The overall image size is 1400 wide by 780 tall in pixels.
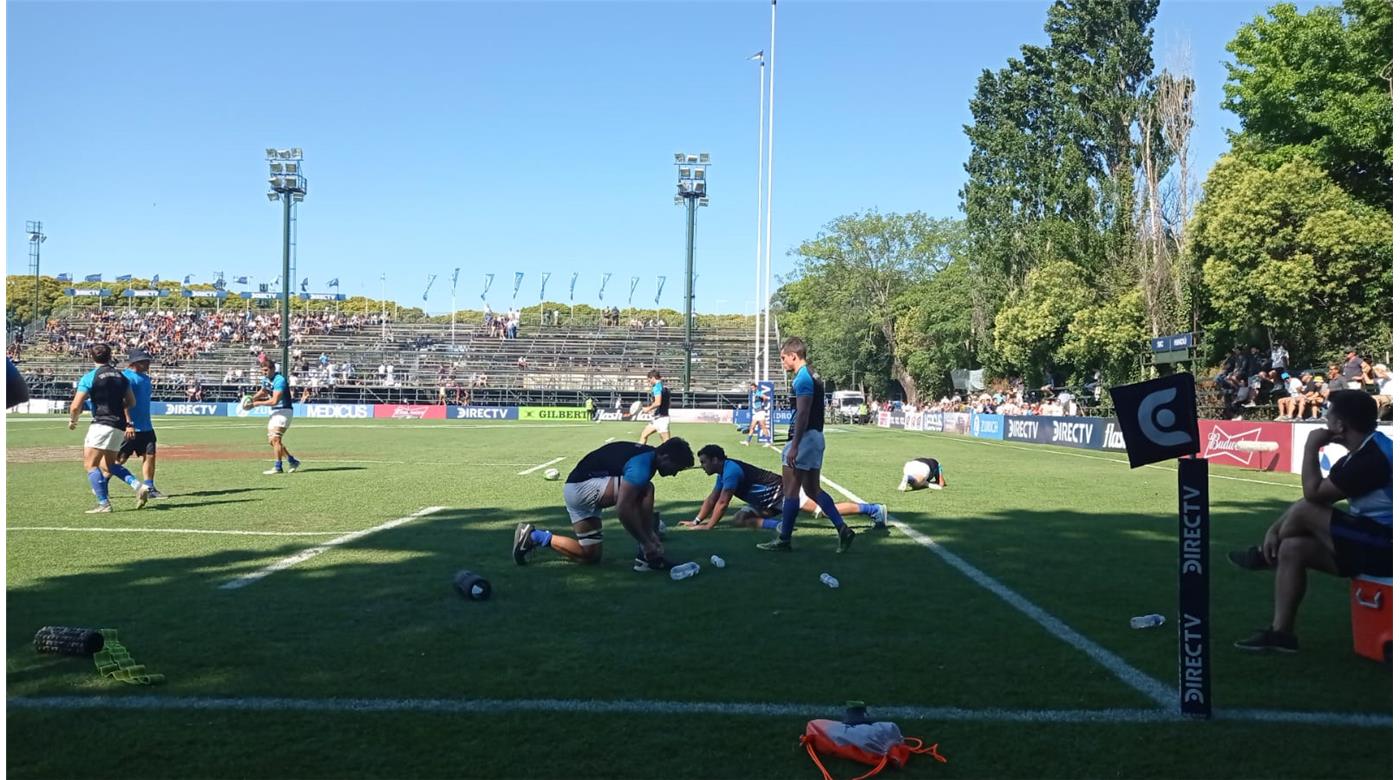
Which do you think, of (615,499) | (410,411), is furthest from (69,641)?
(410,411)

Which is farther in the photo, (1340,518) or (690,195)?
(690,195)

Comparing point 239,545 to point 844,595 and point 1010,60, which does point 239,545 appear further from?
point 1010,60

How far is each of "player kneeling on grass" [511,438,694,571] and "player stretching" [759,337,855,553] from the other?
4.34ft

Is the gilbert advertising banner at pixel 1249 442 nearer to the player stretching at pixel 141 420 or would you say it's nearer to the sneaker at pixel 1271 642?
the sneaker at pixel 1271 642

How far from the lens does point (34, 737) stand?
4.22 m

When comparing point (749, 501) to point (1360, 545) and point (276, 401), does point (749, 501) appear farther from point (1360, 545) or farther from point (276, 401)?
point (276, 401)

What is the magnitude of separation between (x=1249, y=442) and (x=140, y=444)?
69.3 ft

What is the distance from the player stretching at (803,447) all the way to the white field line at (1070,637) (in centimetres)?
105

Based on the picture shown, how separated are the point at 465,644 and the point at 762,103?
37025mm

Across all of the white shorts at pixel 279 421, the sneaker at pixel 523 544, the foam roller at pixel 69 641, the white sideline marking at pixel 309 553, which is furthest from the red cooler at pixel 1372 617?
the white shorts at pixel 279 421

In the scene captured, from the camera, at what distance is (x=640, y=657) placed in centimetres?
548

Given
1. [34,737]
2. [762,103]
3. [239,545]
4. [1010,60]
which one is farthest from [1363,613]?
[1010,60]

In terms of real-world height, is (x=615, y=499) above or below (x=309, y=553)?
above

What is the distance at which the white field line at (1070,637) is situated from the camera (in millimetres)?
4996
